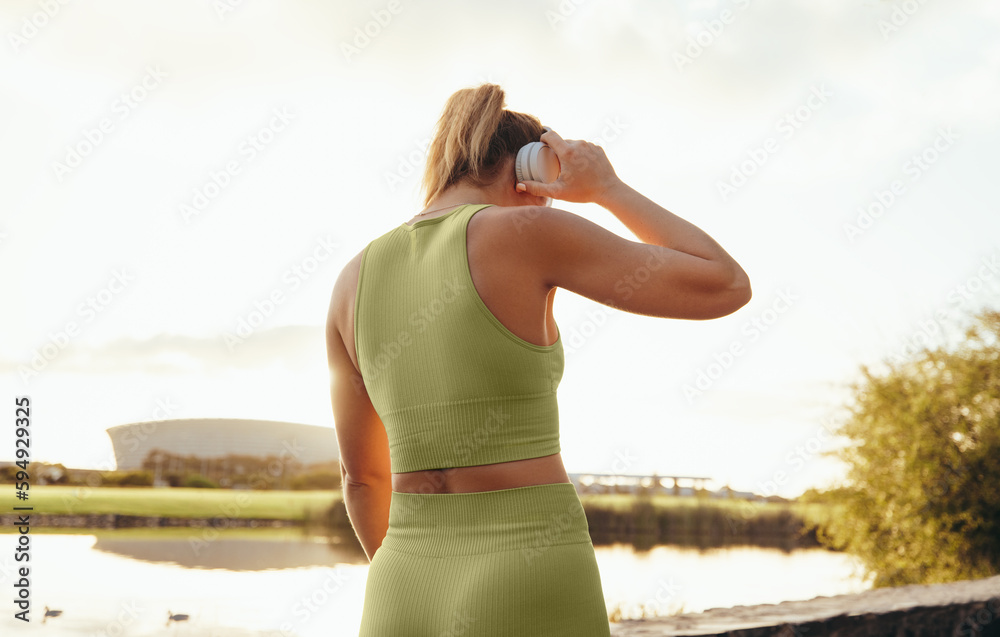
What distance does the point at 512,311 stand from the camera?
1142 mm

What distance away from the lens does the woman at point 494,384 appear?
1114 mm

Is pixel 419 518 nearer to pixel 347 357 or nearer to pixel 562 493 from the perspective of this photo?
pixel 562 493

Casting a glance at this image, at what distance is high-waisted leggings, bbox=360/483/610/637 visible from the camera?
1089 mm

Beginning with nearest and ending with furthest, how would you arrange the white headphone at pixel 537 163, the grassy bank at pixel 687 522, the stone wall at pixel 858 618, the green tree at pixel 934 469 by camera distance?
the white headphone at pixel 537 163 < the stone wall at pixel 858 618 < the green tree at pixel 934 469 < the grassy bank at pixel 687 522

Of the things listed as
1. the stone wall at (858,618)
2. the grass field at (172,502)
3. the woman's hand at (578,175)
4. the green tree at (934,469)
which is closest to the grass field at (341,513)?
the grass field at (172,502)

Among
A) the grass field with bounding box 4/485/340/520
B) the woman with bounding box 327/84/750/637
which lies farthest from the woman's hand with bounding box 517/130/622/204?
the grass field with bounding box 4/485/340/520

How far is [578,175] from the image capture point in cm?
132

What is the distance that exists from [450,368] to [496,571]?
1.04 ft

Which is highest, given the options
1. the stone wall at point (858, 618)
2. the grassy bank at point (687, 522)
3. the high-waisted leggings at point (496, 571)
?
the high-waisted leggings at point (496, 571)

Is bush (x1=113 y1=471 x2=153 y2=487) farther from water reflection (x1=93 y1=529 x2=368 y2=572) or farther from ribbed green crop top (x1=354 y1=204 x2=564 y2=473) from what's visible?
ribbed green crop top (x1=354 y1=204 x2=564 y2=473)

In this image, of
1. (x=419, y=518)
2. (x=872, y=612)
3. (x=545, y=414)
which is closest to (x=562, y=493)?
(x=545, y=414)

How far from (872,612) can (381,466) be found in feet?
13.4

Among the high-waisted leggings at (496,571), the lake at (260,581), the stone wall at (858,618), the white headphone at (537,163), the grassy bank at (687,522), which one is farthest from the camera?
the grassy bank at (687,522)

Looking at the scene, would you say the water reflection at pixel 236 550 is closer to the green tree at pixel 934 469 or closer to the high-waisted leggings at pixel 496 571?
the green tree at pixel 934 469
